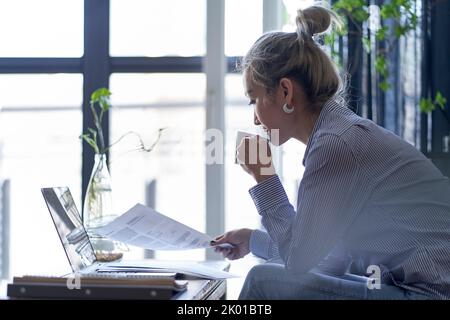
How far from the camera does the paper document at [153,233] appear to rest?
5.07 ft

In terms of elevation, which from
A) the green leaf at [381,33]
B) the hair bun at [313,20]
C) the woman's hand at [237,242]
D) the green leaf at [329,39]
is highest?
the green leaf at [381,33]

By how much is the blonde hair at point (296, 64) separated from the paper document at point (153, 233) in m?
0.37

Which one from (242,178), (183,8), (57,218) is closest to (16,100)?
(183,8)

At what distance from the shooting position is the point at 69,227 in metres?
1.54

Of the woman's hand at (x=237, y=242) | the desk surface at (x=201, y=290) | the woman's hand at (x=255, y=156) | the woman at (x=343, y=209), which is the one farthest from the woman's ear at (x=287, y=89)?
the desk surface at (x=201, y=290)

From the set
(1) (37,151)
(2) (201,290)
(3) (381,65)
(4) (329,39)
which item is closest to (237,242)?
(2) (201,290)

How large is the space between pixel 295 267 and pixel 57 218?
1.75 feet

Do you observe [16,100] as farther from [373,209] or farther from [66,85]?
[373,209]

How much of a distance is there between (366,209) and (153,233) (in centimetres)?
48

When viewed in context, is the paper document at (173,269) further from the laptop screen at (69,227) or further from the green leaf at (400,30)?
the green leaf at (400,30)

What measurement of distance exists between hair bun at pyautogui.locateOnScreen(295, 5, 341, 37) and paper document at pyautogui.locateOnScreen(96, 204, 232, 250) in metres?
0.51

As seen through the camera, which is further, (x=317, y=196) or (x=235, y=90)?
(x=235, y=90)

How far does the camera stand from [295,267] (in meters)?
1.27

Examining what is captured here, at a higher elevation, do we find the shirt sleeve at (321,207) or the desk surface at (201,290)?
the shirt sleeve at (321,207)
